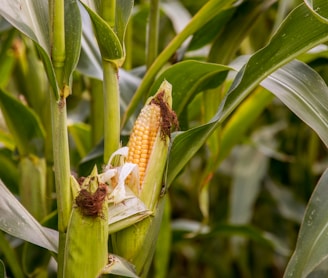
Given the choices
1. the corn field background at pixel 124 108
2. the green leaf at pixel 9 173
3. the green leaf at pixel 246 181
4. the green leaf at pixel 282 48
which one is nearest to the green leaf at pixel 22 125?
the corn field background at pixel 124 108

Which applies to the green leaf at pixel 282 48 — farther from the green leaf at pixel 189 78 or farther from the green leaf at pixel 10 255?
the green leaf at pixel 10 255

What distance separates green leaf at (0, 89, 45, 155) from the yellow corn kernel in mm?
279

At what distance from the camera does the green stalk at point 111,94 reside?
0.56m

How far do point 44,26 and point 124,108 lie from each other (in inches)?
10.5

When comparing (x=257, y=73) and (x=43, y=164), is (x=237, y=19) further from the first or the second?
(x=43, y=164)

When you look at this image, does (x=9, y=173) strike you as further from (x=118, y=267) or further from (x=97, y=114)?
(x=118, y=267)

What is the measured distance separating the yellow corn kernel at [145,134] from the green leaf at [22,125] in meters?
0.28

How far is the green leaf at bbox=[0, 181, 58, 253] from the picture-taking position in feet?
1.93

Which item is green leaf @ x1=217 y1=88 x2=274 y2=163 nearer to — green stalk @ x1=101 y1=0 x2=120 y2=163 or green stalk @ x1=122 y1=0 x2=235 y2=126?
green stalk @ x1=122 y1=0 x2=235 y2=126

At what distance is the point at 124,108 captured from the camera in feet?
2.74

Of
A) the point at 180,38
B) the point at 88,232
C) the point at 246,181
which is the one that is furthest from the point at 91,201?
the point at 246,181

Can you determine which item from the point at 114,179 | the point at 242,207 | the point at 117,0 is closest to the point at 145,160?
the point at 114,179

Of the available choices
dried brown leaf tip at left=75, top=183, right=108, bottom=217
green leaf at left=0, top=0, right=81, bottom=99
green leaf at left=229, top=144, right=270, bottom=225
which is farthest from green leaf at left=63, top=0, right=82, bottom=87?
green leaf at left=229, top=144, right=270, bottom=225

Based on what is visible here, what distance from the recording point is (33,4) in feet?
1.95
